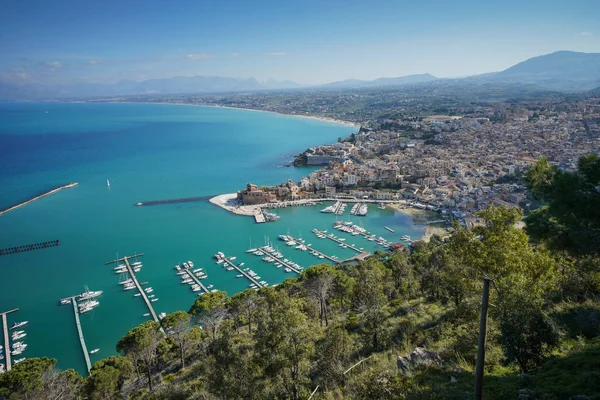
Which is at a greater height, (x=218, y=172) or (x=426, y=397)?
(x=426, y=397)

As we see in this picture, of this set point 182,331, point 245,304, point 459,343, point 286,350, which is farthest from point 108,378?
point 459,343

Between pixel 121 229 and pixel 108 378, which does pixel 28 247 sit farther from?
pixel 108 378

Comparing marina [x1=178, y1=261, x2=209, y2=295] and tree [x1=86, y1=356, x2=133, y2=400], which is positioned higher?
tree [x1=86, y1=356, x2=133, y2=400]

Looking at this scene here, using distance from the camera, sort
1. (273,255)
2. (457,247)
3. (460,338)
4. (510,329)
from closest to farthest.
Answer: (510,329), (460,338), (457,247), (273,255)

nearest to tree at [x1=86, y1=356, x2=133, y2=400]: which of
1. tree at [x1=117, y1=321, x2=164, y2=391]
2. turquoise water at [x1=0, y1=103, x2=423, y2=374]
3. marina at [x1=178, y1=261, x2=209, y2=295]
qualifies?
tree at [x1=117, y1=321, x2=164, y2=391]

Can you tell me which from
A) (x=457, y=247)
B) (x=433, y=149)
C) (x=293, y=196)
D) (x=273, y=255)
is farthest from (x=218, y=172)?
(x=457, y=247)

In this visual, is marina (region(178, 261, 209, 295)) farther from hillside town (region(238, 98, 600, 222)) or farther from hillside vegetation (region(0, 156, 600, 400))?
hillside town (region(238, 98, 600, 222))

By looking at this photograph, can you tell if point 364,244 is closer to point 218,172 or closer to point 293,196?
point 293,196
